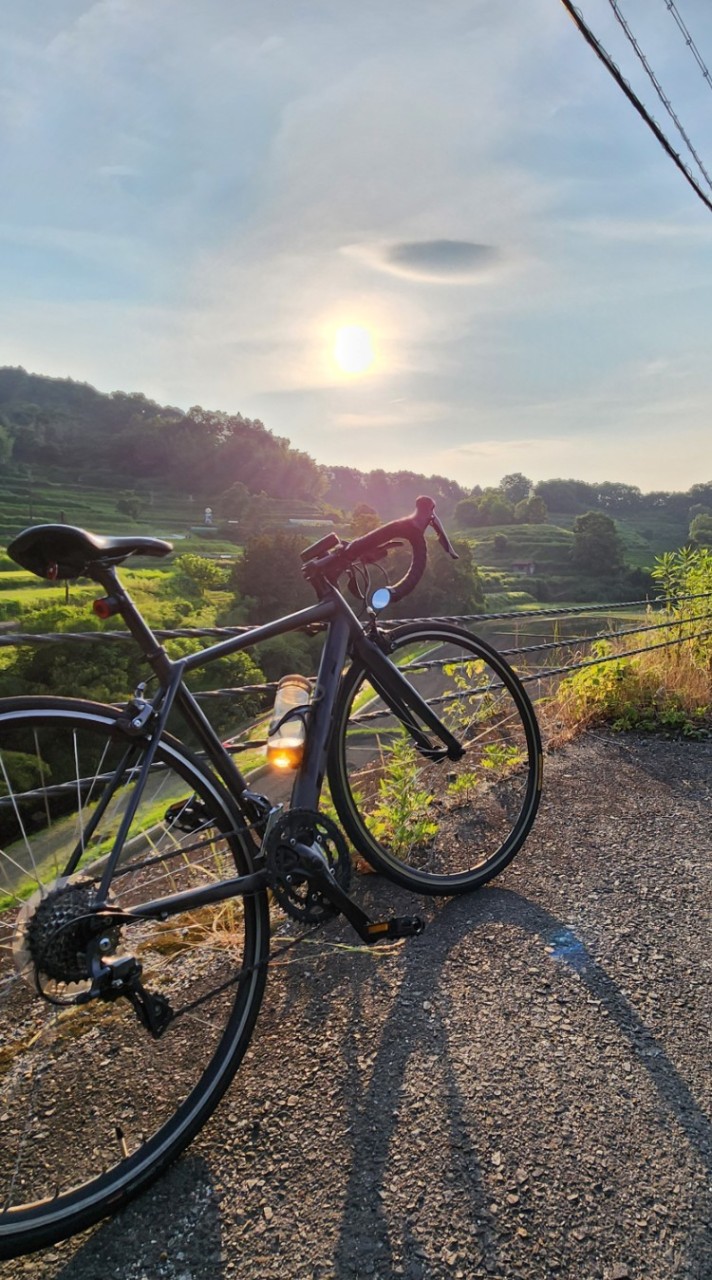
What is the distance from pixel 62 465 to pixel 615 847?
11207cm

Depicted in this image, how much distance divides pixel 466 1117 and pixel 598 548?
275 feet

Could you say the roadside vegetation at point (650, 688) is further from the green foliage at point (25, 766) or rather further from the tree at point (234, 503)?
the tree at point (234, 503)

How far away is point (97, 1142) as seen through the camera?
1.51 metres

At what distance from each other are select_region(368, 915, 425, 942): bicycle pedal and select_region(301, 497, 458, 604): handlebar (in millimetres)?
1016

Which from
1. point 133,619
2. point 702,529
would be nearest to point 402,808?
point 133,619

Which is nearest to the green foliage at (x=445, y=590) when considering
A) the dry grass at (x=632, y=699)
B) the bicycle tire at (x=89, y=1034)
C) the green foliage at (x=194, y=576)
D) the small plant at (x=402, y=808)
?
the green foliage at (x=194, y=576)

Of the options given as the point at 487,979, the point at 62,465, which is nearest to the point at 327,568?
the point at 487,979

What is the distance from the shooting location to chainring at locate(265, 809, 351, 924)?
5.84 ft

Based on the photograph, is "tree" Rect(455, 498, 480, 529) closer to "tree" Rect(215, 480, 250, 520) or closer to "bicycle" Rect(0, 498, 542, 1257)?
"tree" Rect(215, 480, 250, 520)

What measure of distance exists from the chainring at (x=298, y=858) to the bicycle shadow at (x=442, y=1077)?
0.32m

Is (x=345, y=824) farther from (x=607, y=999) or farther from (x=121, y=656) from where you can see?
(x=121, y=656)

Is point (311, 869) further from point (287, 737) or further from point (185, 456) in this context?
point (185, 456)

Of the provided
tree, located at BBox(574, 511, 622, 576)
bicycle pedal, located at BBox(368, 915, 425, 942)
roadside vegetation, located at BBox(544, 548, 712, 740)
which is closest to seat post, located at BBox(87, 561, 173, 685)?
bicycle pedal, located at BBox(368, 915, 425, 942)

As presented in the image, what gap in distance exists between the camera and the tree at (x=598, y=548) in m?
79.5
